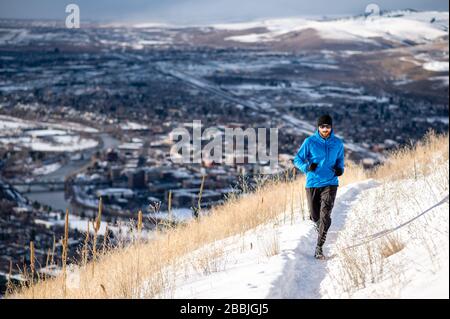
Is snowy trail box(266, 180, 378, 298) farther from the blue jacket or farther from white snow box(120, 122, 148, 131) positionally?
white snow box(120, 122, 148, 131)

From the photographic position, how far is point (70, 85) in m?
92.9

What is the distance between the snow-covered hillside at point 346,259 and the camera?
3.89m

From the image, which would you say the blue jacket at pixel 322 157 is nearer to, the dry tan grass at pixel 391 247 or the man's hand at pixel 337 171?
the man's hand at pixel 337 171

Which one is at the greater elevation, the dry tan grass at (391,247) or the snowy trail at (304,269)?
the dry tan grass at (391,247)

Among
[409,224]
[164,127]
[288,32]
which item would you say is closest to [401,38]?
[288,32]

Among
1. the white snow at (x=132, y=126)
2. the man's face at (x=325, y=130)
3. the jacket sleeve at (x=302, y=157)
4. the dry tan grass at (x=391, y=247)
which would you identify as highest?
the man's face at (x=325, y=130)

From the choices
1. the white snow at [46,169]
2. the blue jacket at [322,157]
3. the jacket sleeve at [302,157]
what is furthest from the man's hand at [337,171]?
the white snow at [46,169]

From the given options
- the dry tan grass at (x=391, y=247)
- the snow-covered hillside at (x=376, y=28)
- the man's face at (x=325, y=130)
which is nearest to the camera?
the dry tan grass at (x=391, y=247)

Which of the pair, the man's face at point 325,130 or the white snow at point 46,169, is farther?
the white snow at point 46,169

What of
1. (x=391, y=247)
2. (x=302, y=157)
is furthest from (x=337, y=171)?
(x=391, y=247)

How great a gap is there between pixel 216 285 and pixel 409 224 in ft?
5.78

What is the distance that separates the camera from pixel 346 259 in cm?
458

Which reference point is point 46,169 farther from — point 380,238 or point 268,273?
point 268,273
